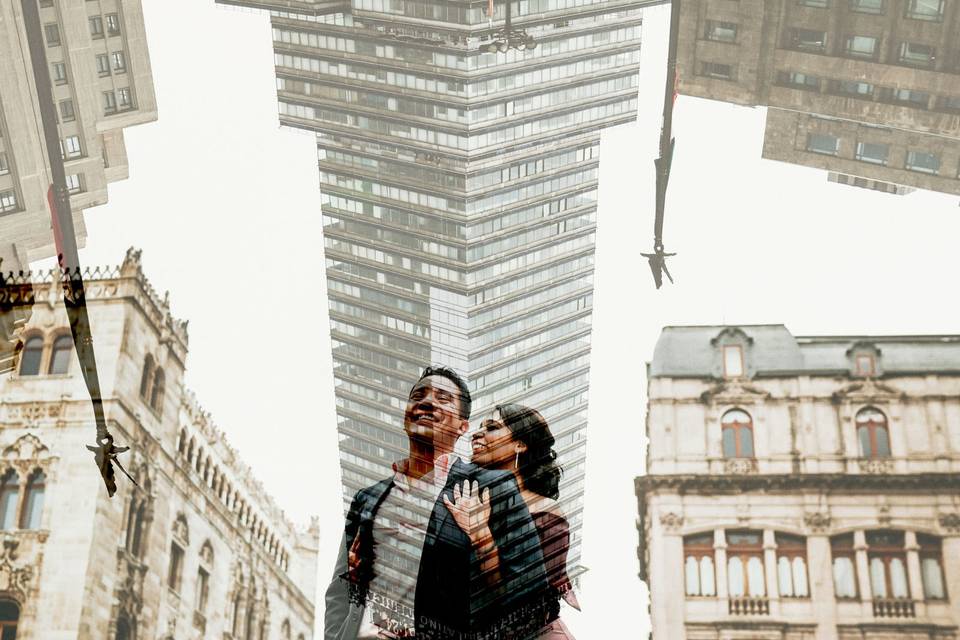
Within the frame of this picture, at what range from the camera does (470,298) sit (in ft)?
194

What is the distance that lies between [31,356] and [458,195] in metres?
21.7

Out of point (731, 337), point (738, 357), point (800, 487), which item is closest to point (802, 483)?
point (800, 487)

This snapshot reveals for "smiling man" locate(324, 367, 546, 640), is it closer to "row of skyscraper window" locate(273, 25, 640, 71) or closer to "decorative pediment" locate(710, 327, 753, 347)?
"decorative pediment" locate(710, 327, 753, 347)

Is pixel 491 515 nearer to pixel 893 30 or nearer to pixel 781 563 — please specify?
pixel 781 563

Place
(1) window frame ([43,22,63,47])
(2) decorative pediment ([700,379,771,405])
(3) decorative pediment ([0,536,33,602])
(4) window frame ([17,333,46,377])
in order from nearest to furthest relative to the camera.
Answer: (3) decorative pediment ([0,536,33,602])
(4) window frame ([17,333,46,377])
(2) decorative pediment ([700,379,771,405])
(1) window frame ([43,22,63,47])

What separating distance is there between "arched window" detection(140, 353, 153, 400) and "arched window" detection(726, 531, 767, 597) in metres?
17.3

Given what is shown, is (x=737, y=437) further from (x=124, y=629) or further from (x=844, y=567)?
(x=124, y=629)

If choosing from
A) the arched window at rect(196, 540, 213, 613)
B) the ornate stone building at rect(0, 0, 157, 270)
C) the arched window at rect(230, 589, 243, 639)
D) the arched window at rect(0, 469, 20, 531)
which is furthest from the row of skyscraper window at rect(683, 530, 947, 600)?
the ornate stone building at rect(0, 0, 157, 270)

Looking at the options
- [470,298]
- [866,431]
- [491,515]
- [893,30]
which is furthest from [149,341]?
[491,515]

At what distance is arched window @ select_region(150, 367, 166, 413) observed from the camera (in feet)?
148

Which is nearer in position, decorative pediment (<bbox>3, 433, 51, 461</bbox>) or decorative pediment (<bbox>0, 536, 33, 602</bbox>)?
decorative pediment (<bbox>0, 536, 33, 602</bbox>)

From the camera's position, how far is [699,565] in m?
41.2

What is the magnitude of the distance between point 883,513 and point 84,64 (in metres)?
28.5

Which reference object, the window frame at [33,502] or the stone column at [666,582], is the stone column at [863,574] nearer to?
the stone column at [666,582]
